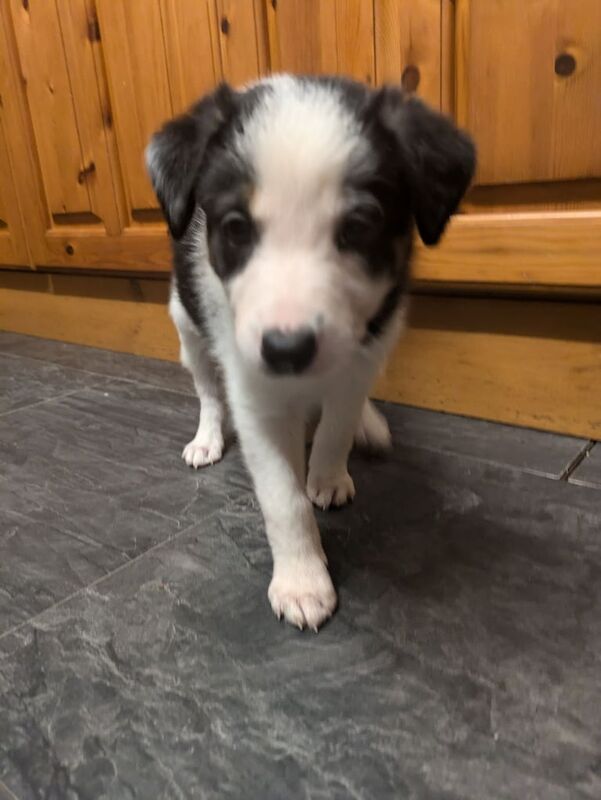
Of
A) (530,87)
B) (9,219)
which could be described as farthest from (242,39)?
(9,219)

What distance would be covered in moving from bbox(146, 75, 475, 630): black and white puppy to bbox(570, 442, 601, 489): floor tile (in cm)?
54

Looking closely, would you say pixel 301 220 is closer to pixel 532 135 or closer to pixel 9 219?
pixel 532 135

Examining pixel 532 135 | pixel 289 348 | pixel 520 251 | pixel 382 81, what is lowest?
pixel 520 251

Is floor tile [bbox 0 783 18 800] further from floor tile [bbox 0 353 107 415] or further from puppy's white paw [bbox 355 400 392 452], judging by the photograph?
floor tile [bbox 0 353 107 415]

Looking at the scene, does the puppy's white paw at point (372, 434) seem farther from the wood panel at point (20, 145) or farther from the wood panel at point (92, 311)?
the wood panel at point (20, 145)

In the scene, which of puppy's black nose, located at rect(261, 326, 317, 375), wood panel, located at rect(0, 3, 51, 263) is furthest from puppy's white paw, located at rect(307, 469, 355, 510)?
wood panel, located at rect(0, 3, 51, 263)

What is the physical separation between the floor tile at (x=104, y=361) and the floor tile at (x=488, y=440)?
79cm

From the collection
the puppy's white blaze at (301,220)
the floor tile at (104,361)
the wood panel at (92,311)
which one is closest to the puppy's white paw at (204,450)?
the floor tile at (104,361)

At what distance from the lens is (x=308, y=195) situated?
1002 mm

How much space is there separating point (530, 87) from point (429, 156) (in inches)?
23.8

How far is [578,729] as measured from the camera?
911 mm

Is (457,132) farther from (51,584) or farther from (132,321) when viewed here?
(132,321)

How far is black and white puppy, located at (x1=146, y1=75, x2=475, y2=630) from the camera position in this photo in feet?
3.27

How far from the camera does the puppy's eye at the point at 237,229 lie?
106 centimetres
